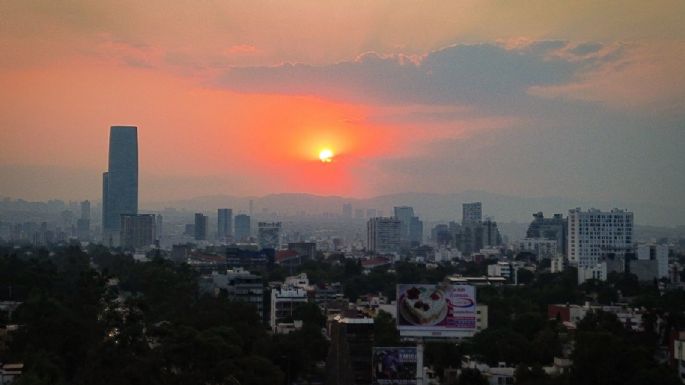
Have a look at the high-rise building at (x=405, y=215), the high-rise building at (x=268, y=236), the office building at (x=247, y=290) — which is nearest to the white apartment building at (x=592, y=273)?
the office building at (x=247, y=290)

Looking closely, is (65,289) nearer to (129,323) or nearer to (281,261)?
(129,323)

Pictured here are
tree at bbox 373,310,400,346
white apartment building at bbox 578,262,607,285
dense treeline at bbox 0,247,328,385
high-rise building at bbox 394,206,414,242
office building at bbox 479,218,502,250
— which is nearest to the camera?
dense treeline at bbox 0,247,328,385

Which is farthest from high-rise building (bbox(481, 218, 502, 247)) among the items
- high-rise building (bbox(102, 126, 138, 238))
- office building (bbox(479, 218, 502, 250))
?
high-rise building (bbox(102, 126, 138, 238))

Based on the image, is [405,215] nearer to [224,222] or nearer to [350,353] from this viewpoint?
[224,222]

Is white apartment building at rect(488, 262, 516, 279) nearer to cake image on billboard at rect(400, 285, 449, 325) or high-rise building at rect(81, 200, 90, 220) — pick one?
cake image on billboard at rect(400, 285, 449, 325)

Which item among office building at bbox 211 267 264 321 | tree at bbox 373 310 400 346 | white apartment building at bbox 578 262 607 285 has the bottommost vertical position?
tree at bbox 373 310 400 346

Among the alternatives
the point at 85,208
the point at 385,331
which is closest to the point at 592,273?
the point at 385,331
